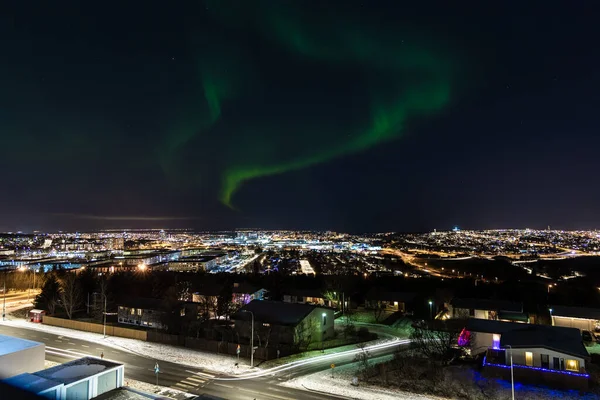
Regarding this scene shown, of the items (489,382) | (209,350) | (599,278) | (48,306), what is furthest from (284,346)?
(599,278)

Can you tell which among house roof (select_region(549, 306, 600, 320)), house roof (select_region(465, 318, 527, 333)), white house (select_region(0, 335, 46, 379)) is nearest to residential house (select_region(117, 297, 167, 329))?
white house (select_region(0, 335, 46, 379))

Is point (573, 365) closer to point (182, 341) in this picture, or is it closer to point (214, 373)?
point (214, 373)

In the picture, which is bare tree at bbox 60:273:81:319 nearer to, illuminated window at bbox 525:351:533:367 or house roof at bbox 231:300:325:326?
house roof at bbox 231:300:325:326

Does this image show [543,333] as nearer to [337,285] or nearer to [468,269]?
[337,285]

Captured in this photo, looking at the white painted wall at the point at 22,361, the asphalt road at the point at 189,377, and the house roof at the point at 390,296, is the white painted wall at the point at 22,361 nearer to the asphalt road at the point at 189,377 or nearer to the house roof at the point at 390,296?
the asphalt road at the point at 189,377

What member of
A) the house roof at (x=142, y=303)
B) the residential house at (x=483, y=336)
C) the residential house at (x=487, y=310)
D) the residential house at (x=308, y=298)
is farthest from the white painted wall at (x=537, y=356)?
the house roof at (x=142, y=303)

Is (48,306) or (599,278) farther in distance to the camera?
(599,278)

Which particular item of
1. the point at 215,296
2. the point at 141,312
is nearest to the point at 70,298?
the point at 141,312
